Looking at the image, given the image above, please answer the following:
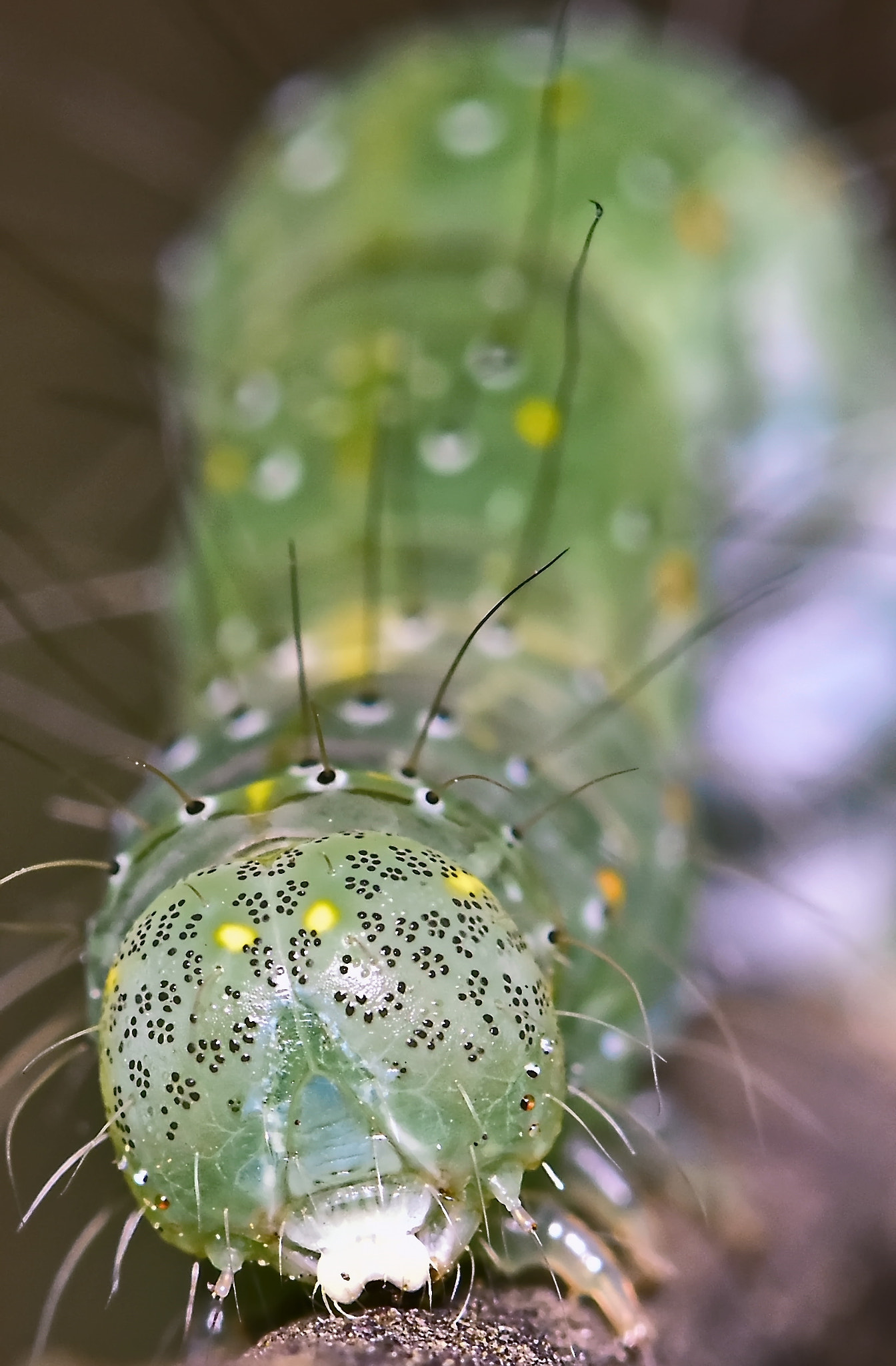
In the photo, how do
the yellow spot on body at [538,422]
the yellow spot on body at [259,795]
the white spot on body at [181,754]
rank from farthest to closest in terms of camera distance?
the yellow spot on body at [538,422] < the white spot on body at [181,754] < the yellow spot on body at [259,795]

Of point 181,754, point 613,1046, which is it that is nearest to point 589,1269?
point 613,1046

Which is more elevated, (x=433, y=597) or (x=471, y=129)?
(x=471, y=129)

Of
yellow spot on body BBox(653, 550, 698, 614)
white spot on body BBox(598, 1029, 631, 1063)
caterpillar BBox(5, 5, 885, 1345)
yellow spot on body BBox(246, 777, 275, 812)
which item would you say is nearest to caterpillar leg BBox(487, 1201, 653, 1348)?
caterpillar BBox(5, 5, 885, 1345)

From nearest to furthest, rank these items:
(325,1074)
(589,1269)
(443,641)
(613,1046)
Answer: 1. (325,1074)
2. (589,1269)
3. (613,1046)
4. (443,641)

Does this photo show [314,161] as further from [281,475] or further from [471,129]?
[281,475]

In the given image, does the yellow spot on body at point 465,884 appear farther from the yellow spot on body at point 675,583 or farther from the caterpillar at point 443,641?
the yellow spot on body at point 675,583

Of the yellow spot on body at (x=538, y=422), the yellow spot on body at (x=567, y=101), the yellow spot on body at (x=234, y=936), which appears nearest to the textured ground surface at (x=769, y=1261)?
the yellow spot on body at (x=234, y=936)

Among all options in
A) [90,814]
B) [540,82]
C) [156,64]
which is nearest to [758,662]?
[540,82]
